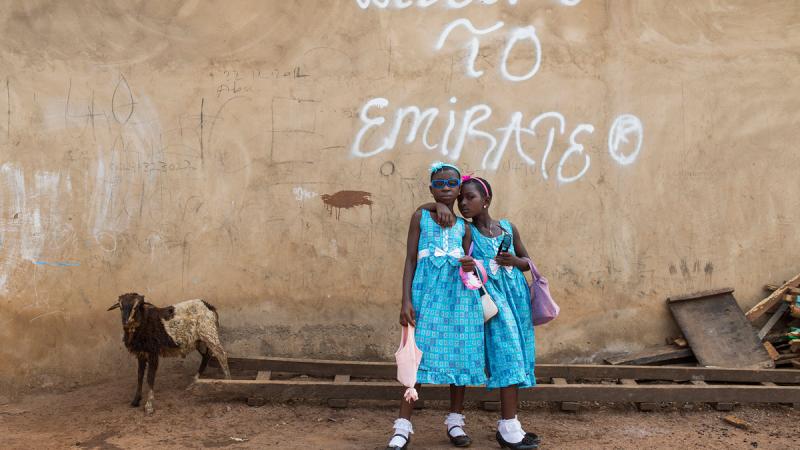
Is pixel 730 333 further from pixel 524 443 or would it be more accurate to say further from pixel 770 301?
pixel 524 443

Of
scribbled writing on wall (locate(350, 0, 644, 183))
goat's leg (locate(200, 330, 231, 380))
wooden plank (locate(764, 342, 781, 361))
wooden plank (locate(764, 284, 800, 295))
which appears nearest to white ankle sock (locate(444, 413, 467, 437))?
goat's leg (locate(200, 330, 231, 380))

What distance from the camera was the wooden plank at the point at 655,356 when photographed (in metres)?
5.26

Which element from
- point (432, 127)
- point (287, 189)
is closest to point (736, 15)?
point (432, 127)

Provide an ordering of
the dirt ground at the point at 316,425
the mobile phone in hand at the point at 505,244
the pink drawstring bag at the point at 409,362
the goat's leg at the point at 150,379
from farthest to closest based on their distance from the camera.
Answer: the goat's leg at the point at 150,379
the dirt ground at the point at 316,425
the mobile phone in hand at the point at 505,244
the pink drawstring bag at the point at 409,362

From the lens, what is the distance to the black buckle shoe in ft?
13.5

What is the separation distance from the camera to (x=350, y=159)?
532 centimetres

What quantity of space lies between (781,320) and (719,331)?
0.57m

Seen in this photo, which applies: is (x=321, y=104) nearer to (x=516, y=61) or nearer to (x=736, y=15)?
(x=516, y=61)

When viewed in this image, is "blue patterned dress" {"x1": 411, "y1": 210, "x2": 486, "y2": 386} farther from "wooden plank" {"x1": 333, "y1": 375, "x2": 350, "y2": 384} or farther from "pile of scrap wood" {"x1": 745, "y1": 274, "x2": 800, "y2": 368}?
"pile of scrap wood" {"x1": 745, "y1": 274, "x2": 800, "y2": 368}

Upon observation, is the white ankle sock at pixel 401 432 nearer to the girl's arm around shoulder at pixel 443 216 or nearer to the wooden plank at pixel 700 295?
the girl's arm around shoulder at pixel 443 216

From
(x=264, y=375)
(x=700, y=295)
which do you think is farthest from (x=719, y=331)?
(x=264, y=375)

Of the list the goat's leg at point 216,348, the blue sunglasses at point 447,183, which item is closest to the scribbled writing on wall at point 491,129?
the blue sunglasses at point 447,183

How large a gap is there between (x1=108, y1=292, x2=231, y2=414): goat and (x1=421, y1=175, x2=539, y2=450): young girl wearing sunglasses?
1.81 metres

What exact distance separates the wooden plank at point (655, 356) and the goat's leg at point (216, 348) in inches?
112
